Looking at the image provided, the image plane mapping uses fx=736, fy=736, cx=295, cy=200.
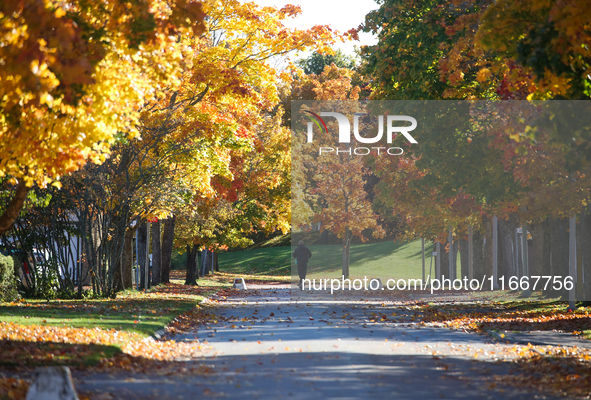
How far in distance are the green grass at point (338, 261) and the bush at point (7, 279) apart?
34.3 m

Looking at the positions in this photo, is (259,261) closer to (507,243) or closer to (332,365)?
(507,243)

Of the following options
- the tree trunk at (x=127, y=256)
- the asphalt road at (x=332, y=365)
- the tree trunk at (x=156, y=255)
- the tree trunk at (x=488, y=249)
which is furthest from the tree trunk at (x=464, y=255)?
the asphalt road at (x=332, y=365)

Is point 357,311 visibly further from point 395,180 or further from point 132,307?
point 395,180

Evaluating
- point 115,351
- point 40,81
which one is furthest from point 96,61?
point 115,351

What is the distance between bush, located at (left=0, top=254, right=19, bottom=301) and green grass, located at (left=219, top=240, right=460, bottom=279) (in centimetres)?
3435

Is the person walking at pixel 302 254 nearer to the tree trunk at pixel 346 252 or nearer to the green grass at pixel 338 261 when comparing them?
the tree trunk at pixel 346 252

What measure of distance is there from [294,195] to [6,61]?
34343 mm

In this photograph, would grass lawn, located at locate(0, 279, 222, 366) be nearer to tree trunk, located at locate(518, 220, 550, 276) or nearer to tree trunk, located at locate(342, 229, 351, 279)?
tree trunk, located at locate(518, 220, 550, 276)

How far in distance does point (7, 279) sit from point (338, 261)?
4384 cm

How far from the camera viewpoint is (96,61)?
922 cm

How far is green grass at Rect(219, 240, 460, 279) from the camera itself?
190 feet

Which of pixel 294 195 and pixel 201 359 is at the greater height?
pixel 294 195

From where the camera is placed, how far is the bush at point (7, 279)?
20188 millimetres

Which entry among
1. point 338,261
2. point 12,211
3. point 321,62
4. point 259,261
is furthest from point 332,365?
point 321,62
